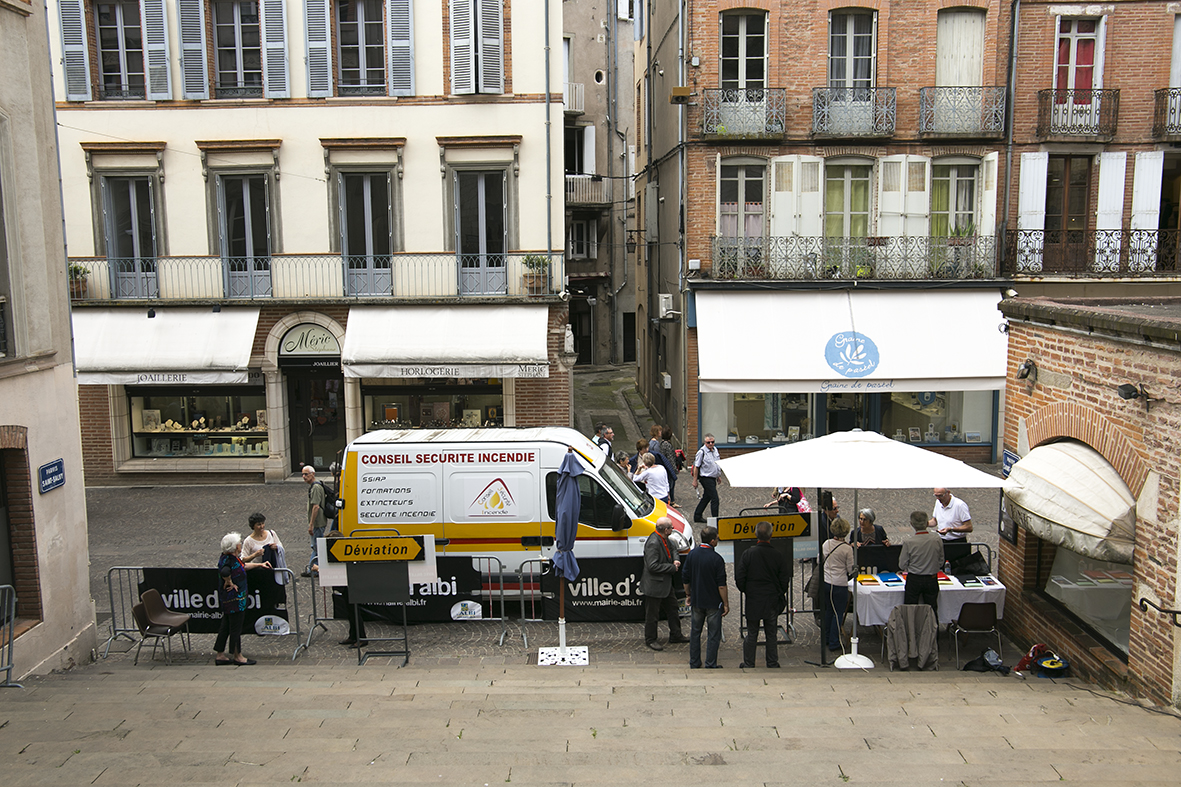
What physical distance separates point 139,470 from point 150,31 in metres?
Result: 9.19

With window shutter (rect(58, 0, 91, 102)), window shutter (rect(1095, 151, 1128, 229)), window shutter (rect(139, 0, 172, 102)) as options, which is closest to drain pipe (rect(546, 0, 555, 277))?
window shutter (rect(139, 0, 172, 102))

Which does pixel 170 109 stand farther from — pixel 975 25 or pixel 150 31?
pixel 975 25

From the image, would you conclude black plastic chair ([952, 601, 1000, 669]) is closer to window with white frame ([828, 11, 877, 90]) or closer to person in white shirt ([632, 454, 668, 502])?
person in white shirt ([632, 454, 668, 502])

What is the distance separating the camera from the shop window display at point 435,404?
1961 cm

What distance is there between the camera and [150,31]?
730 inches

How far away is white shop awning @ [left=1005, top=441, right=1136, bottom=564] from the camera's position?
796cm

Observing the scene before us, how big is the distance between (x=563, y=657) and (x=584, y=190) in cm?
2638

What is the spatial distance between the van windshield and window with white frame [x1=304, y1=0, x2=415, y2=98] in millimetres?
10771

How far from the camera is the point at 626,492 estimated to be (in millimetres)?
11438

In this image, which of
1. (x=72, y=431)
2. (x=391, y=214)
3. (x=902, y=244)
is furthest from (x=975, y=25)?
(x=72, y=431)

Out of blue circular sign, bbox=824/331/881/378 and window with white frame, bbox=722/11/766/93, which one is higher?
window with white frame, bbox=722/11/766/93

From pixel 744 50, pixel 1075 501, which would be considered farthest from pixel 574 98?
pixel 1075 501

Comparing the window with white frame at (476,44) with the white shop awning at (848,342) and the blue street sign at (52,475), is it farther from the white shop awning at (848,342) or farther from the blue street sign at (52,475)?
the blue street sign at (52,475)

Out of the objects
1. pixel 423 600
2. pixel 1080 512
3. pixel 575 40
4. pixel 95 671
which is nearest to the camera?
pixel 1080 512
